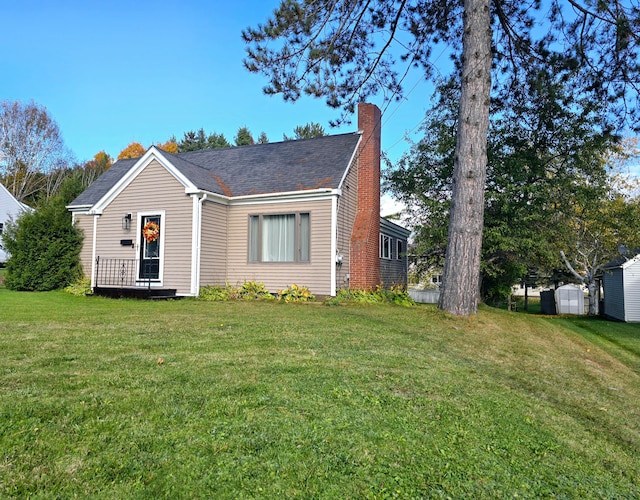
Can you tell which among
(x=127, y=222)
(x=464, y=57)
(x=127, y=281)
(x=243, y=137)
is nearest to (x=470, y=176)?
(x=464, y=57)

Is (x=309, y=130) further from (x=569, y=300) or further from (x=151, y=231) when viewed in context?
(x=151, y=231)

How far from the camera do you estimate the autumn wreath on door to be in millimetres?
11883

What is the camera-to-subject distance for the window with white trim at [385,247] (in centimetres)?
1505

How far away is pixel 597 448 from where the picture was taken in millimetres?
3049

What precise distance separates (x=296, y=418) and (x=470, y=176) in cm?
705

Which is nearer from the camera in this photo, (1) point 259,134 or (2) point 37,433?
(2) point 37,433

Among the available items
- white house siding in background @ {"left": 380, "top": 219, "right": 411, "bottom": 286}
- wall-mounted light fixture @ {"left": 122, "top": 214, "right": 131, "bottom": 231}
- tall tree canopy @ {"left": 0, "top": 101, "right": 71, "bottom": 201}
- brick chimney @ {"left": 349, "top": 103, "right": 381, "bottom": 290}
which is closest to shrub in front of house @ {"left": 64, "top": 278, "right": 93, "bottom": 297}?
wall-mounted light fixture @ {"left": 122, "top": 214, "right": 131, "bottom": 231}

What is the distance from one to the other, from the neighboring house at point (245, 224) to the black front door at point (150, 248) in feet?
0.09

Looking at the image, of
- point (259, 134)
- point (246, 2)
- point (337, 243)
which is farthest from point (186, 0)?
point (259, 134)

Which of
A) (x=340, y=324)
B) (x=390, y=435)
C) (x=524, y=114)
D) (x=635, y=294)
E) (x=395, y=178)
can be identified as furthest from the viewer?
(x=635, y=294)

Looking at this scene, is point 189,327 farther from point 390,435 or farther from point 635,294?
point 635,294

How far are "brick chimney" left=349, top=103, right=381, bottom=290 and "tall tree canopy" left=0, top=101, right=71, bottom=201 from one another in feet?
101

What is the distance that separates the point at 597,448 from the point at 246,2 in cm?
1182

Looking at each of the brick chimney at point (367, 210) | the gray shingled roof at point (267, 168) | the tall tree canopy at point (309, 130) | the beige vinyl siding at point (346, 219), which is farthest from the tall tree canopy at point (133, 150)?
the beige vinyl siding at point (346, 219)
